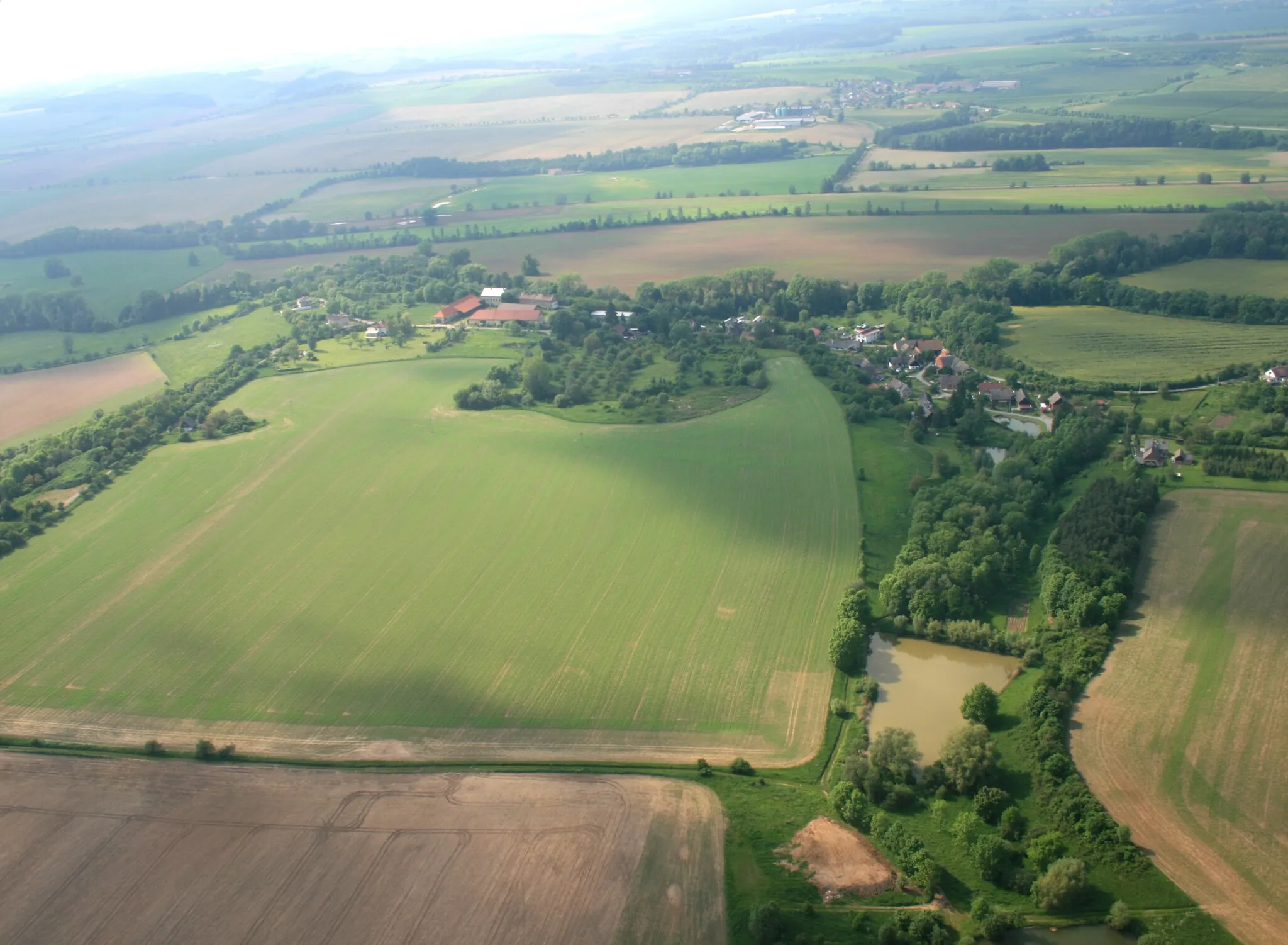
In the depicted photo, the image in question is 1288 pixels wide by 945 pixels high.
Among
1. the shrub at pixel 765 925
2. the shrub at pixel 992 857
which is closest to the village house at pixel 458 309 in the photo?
the shrub at pixel 765 925

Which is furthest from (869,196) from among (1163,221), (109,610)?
(109,610)

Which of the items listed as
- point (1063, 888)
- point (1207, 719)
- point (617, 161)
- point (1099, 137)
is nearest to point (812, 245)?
point (617, 161)

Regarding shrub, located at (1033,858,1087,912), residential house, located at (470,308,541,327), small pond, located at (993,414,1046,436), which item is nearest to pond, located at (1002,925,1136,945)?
shrub, located at (1033,858,1087,912)

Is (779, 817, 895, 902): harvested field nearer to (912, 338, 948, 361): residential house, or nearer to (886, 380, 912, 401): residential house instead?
(886, 380, 912, 401): residential house

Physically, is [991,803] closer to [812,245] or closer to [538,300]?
[538,300]

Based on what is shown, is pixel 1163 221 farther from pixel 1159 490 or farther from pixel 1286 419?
pixel 1159 490

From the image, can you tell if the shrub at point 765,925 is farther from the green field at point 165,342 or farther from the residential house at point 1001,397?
the green field at point 165,342

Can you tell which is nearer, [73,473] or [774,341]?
[73,473]
